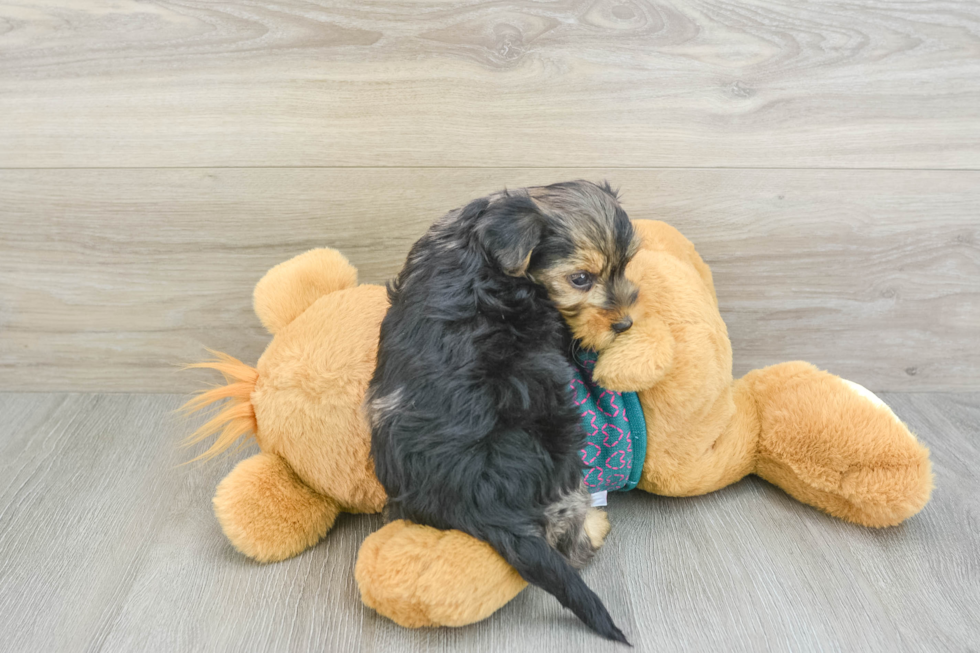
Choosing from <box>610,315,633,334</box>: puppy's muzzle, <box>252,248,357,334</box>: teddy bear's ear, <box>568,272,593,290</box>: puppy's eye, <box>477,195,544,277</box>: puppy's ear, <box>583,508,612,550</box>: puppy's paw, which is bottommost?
<box>583,508,612,550</box>: puppy's paw

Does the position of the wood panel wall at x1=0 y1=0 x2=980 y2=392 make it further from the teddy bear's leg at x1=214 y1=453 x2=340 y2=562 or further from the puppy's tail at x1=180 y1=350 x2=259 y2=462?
the teddy bear's leg at x1=214 y1=453 x2=340 y2=562

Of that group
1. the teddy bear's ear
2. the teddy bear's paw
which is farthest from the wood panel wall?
the teddy bear's paw

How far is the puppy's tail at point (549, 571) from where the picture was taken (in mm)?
818

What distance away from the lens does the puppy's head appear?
82 centimetres

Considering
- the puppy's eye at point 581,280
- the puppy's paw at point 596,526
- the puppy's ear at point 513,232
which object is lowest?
the puppy's paw at point 596,526

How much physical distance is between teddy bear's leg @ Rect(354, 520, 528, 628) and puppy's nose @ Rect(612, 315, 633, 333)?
31cm

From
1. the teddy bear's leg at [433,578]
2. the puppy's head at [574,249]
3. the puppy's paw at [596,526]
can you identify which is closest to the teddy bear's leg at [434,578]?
the teddy bear's leg at [433,578]

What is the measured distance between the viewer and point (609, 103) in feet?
4.03

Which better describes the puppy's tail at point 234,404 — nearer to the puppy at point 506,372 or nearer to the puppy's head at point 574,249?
the puppy at point 506,372

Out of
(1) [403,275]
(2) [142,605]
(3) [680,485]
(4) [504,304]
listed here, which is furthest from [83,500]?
(3) [680,485]

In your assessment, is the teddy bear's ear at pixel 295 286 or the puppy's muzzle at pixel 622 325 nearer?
the puppy's muzzle at pixel 622 325

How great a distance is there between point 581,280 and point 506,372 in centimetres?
15

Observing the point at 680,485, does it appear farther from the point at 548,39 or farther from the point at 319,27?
the point at 319,27

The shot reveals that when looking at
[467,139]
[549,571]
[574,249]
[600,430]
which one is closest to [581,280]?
[574,249]
